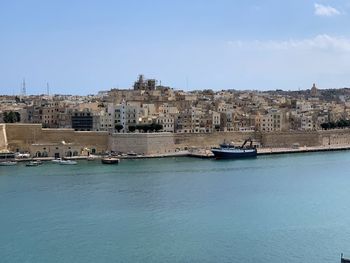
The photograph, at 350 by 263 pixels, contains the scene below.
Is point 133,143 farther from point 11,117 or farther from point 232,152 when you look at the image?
point 11,117

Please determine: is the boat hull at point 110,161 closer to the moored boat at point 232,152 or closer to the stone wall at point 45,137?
the stone wall at point 45,137

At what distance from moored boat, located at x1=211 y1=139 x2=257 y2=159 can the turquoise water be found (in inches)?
200

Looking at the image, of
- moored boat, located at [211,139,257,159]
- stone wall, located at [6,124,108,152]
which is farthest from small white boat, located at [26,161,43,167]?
Answer: moored boat, located at [211,139,257,159]

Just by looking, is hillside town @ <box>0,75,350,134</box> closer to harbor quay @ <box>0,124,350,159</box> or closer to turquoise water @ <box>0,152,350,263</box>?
harbor quay @ <box>0,124,350,159</box>

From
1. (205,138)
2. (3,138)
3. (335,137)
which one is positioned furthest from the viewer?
(335,137)

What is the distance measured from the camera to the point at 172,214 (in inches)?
574

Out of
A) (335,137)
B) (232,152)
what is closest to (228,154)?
(232,152)

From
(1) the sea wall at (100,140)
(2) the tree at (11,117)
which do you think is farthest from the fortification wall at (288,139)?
(2) the tree at (11,117)

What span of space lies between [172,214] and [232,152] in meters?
14.5

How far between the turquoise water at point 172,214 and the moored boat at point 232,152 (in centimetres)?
509

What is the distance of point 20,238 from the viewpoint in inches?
489

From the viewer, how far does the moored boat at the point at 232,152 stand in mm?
28750

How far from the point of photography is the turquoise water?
11.4 metres

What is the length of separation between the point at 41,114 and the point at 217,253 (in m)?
22.9
